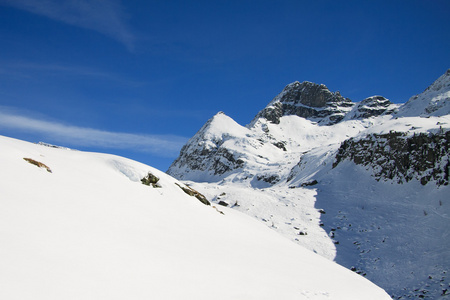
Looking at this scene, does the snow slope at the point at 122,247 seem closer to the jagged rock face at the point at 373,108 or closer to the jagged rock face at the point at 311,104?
the jagged rock face at the point at 311,104

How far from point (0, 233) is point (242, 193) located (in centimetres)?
2603

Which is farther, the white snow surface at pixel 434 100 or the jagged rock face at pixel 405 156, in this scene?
the white snow surface at pixel 434 100

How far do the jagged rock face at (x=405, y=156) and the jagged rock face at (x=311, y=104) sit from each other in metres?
110

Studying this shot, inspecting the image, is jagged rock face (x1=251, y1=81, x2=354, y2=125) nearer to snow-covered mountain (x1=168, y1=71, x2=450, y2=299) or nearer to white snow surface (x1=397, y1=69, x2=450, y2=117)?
white snow surface (x1=397, y1=69, x2=450, y2=117)

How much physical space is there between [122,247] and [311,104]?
161 metres

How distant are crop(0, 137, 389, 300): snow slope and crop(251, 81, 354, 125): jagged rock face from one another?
132176 millimetres

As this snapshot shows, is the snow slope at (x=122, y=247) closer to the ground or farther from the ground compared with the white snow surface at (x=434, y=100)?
closer to the ground

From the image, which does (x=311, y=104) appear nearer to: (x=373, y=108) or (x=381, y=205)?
(x=373, y=108)

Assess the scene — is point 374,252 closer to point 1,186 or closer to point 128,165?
point 128,165

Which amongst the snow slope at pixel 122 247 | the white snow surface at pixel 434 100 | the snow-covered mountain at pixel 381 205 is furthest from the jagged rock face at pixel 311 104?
the snow slope at pixel 122 247

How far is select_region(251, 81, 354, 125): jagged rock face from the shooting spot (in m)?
145

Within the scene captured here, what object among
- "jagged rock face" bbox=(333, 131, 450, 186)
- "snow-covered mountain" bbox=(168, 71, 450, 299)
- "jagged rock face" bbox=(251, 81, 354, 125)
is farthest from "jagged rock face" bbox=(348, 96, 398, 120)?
"jagged rock face" bbox=(333, 131, 450, 186)

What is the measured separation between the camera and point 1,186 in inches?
275

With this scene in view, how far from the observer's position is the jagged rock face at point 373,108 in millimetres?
135625
